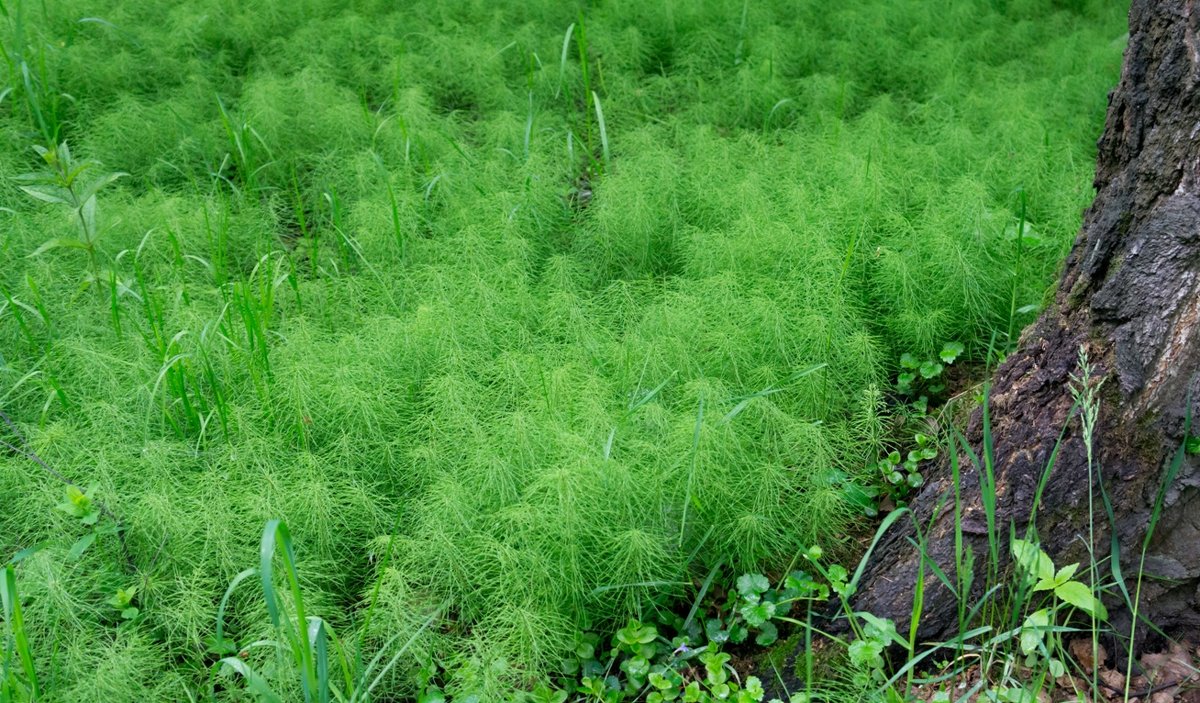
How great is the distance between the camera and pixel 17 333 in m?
3.28

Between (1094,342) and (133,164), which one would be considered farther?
(133,164)

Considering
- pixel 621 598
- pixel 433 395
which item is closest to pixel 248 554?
pixel 433 395

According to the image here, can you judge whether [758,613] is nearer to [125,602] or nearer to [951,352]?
[951,352]

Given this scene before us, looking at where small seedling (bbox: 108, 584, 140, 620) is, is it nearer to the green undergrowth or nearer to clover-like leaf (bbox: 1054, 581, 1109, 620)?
the green undergrowth

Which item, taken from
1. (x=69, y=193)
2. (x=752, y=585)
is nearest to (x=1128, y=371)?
(x=752, y=585)

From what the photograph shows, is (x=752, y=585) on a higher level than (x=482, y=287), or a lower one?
lower

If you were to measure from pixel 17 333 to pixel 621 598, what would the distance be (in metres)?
2.27

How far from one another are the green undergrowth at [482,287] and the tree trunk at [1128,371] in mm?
502

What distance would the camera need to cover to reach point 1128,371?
7.19 ft

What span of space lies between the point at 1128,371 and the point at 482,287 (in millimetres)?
1986

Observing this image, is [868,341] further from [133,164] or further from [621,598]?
[133,164]

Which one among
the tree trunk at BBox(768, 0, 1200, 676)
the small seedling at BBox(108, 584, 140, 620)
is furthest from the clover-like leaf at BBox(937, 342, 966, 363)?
the small seedling at BBox(108, 584, 140, 620)

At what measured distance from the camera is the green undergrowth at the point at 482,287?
2535 millimetres

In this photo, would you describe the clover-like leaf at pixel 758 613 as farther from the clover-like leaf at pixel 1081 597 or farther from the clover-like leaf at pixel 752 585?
the clover-like leaf at pixel 1081 597
